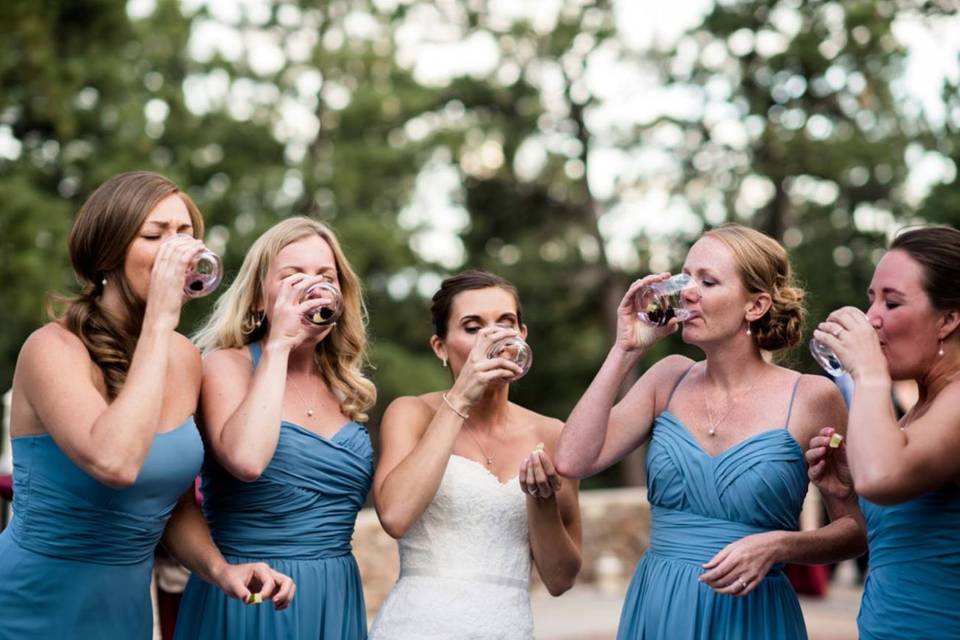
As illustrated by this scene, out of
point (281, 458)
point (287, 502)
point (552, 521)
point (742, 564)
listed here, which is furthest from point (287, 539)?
point (742, 564)

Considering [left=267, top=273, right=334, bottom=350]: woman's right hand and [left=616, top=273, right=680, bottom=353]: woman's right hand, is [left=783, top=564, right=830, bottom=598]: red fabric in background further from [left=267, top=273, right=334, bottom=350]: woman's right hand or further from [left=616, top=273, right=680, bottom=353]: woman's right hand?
[left=267, top=273, right=334, bottom=350]: woman's right hand

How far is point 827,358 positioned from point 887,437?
1.19 ft

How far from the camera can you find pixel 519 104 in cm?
2592

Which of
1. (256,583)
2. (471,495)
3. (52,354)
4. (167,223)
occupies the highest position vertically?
(167,223)

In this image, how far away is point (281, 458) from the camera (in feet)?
13.3

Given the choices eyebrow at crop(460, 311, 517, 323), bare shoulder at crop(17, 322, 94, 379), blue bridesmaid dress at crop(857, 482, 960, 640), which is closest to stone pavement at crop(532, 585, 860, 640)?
eyebrow at crop(460, 311, 517, 323)

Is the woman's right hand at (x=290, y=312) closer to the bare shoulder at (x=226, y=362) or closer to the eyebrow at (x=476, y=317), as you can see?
the bare shoulder at (x=226, y=362)

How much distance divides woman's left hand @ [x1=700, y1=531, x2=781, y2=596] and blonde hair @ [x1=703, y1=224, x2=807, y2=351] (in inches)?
30.5

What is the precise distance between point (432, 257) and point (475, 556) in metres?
21.9

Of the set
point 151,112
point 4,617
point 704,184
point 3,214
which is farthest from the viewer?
point 704,184

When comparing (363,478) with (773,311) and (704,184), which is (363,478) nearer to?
(773,311)

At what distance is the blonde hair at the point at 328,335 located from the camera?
14.2ft

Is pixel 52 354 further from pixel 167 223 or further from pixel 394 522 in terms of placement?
pixel 394 522

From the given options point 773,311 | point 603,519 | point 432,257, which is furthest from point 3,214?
point 773,311
